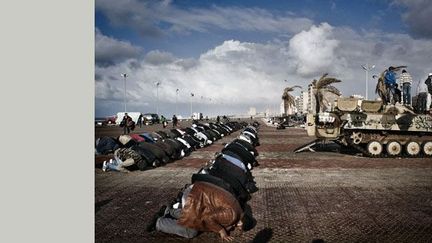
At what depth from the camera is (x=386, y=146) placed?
19516 millimetres

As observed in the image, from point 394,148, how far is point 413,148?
38.5 inches

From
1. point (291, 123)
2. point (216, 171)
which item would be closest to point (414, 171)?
point (216, 171)

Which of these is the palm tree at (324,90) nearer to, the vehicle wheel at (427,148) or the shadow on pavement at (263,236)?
the vehicle wheel at (427,148)

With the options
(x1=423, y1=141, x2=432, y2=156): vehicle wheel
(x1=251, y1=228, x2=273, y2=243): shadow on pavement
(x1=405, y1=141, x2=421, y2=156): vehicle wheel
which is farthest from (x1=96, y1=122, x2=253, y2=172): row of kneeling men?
(x1=423, y1=141, x2=432, y2=156): vehicle wheel

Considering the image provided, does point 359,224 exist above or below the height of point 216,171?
below

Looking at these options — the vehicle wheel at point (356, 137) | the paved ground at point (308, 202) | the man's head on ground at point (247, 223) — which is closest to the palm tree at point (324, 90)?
the vehicle wheel at point (356, 137)

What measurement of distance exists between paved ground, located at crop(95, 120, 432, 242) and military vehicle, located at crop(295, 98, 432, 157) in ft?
9.32

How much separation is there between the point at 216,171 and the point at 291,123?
52632 mm

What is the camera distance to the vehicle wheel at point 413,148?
19188 millimetres

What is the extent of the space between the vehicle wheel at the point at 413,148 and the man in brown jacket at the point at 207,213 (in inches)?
614

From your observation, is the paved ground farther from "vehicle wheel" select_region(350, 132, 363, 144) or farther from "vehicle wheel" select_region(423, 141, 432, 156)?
"vehicle wheel" select_region(350, 132, 363, 144)

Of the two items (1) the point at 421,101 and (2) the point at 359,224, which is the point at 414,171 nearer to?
(2) the point at 359,224

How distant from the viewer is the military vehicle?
1927 centimetres

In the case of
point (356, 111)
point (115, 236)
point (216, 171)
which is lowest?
point (115, 236)
